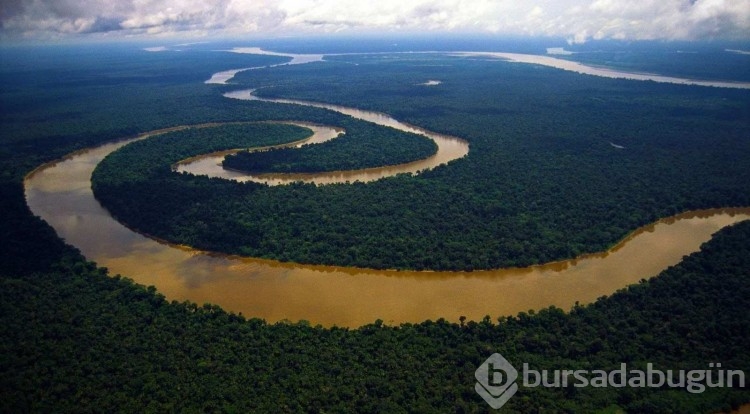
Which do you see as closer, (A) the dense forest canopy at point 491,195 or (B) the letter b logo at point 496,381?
(B) the letter b logo at point 496,381

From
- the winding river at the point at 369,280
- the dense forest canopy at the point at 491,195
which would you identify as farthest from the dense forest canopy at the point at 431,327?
the winding river at the point at 369,280

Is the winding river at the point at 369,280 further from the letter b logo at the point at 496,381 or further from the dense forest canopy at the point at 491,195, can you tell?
the letter b logo at the point at 496,381

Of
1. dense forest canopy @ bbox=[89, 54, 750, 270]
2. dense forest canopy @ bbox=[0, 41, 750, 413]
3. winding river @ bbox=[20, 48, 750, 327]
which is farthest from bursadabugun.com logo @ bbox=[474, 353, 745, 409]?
dense forest canopy @ bbox=[89, 54, 750, 270]

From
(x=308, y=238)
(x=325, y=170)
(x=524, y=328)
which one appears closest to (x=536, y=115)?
(x=325, y=170)

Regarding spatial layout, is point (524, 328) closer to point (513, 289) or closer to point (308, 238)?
point (513, 289)

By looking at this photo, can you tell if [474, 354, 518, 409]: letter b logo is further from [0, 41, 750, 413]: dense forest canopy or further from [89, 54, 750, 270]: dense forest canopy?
[89, 54, 750, 270]: dense forest canopy
